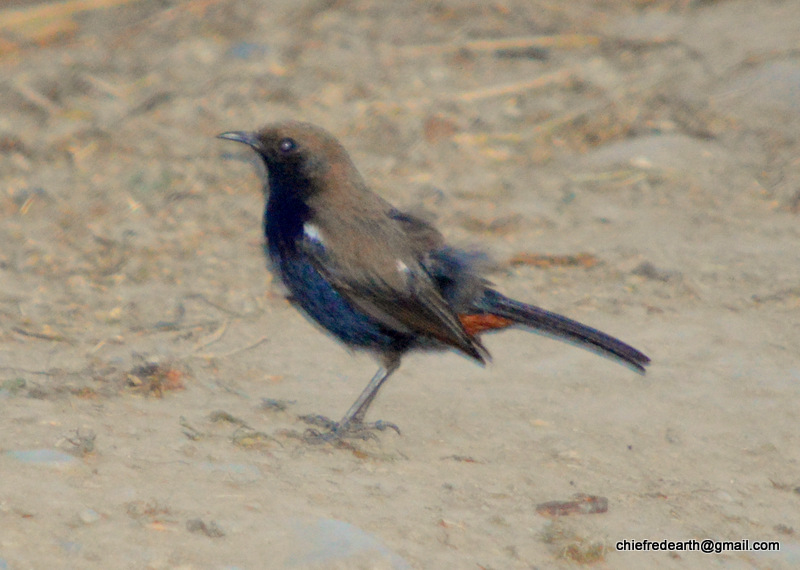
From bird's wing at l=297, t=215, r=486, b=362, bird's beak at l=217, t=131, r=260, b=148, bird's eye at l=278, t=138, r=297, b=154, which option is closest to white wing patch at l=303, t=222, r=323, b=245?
bird's wing at l=297, t=215, r=486, b=362

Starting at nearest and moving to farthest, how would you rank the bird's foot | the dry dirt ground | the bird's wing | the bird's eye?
the dry dirt ground, the bird's foot, the bird's wing, the bird's eye

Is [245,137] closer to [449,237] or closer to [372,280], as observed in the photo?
[372,280]

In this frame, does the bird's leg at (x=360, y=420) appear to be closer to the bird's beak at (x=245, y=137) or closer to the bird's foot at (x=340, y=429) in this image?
the bird's foot at (x=340, y=429)

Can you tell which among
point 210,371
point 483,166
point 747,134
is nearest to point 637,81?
point 747,134

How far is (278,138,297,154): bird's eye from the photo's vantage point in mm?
5148

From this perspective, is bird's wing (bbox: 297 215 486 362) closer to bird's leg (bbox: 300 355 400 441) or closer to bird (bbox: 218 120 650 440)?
bird (bbox: 218 120 650 440)

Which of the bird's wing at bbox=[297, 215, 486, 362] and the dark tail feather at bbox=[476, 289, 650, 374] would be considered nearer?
the bird's wing at bbox=[297, 215, 486, 362]

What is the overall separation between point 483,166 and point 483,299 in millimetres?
2848

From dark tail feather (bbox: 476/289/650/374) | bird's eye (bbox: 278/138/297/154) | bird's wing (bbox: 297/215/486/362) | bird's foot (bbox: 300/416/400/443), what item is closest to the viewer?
bird's foot (bbox: 300/416/400/443)

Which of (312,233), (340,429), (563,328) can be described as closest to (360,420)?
(340,429)

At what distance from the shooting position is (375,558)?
3.23 metres

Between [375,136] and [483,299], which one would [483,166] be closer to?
[375,136]

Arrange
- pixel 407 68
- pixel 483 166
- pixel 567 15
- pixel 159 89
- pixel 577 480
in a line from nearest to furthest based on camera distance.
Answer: pixel 577 480 < pixel 483 166 < pixel 159 89 < pixel 407 68 < pixel 567 15

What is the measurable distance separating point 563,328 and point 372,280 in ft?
2.92
